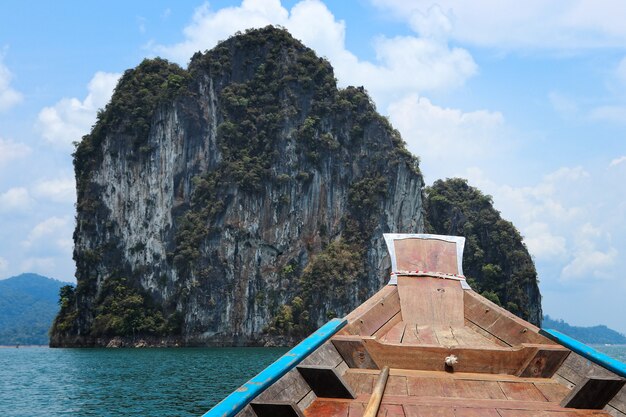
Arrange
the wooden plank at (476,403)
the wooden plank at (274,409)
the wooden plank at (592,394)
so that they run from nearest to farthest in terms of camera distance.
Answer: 1. the wooden plank at (274,409)
2. the wooden plank at (476,403)
3. the wooden plank at (592,394)

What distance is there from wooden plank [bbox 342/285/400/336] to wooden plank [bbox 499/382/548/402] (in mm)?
1564

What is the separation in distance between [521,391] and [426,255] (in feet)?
12.7

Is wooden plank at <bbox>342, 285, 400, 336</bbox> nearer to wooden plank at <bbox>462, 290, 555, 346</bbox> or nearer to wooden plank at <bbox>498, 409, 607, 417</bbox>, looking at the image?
wooden plank at <bbox>462, 290, 555, 346</bbox>

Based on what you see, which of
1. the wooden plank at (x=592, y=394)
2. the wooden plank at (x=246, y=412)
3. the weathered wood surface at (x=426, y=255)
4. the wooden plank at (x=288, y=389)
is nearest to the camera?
the wooden plank at (x=246, y=412)

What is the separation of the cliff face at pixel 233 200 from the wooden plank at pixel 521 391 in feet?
177

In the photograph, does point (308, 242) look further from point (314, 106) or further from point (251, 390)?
point (251, 390)

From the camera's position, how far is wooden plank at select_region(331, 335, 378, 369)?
17.1ft

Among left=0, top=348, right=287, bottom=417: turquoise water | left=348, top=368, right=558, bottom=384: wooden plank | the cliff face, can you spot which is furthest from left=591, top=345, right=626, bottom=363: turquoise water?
the cliff face

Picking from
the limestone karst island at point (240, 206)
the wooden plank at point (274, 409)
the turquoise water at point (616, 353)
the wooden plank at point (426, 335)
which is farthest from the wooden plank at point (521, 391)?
the limestone karst island at point (240, 206)

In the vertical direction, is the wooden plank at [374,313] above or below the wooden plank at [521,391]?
above

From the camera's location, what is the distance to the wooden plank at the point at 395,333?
6.31 metres

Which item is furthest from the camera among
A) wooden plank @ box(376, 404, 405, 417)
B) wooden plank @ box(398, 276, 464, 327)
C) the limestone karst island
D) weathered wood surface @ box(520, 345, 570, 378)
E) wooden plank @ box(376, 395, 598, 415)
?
the limestone karst island

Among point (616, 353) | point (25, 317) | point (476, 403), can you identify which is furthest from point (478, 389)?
point (25, 317)

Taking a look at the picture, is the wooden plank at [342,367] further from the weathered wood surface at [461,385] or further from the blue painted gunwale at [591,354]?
the blue painted gunwale at [591,354]
